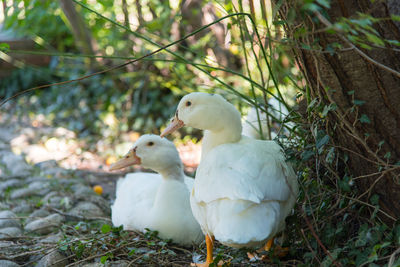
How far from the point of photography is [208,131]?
10.5ft

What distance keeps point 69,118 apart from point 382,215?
7284 millimetres

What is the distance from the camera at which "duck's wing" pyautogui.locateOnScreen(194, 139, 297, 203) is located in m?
2.45

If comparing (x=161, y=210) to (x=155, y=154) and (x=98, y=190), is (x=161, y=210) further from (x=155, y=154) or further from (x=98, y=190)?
(x=98, y=190)

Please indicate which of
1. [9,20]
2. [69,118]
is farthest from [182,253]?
[69,118]

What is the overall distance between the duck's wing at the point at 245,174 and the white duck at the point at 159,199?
85cm

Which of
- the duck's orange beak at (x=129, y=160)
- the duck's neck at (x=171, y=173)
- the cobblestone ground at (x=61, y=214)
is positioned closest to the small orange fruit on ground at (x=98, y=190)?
the cobblestone ground at (x=61, y=214)

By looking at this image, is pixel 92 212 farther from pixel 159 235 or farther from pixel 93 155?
pixel 93 155

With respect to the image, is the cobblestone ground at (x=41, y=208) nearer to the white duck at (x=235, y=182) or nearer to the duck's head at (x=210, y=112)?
the white duck at (x=235, y=182)

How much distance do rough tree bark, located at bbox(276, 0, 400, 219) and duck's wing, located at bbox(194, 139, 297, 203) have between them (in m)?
0.38

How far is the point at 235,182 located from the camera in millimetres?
2473

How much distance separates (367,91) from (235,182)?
0.81 meters

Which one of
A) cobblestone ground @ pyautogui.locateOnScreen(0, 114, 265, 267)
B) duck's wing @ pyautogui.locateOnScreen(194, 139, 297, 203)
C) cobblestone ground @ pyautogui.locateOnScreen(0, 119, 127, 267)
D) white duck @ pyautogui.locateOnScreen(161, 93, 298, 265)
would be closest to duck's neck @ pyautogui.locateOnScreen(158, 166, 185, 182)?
cobblestone ground @ pyautogui.locateOnScreen(0, 114, 265, 267)

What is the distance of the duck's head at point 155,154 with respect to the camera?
3.91 meters

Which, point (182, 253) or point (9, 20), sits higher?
point (9, 20)
